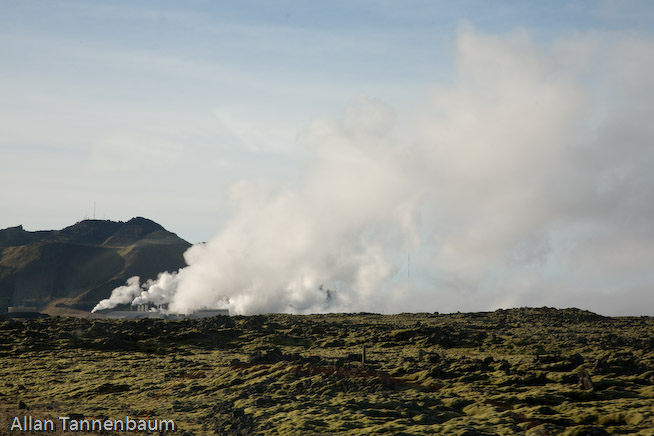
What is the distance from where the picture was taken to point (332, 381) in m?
42.4

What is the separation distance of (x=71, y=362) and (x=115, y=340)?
11202mm

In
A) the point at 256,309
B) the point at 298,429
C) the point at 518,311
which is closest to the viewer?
the point at 298,429

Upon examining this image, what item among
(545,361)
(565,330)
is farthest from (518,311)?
(545,361)

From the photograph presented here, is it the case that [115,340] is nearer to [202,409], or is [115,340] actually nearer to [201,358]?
[201,358]

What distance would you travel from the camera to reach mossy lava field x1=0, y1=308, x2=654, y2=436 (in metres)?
33.4

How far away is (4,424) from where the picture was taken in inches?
1387

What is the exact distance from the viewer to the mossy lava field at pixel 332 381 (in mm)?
33406

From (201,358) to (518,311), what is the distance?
74166 millimetres

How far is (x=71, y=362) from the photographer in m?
62.6

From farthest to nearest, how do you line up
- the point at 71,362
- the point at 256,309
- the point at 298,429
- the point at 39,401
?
the point at 256,309
the point at 71,362
the point at 39,401
the point at 298,429

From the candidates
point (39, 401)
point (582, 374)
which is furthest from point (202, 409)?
point (582, 374)

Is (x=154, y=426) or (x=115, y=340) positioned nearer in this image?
(x=154, y=426)

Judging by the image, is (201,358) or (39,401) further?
(201,358)

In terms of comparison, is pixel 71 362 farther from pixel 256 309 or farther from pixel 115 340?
pixel 256 309
